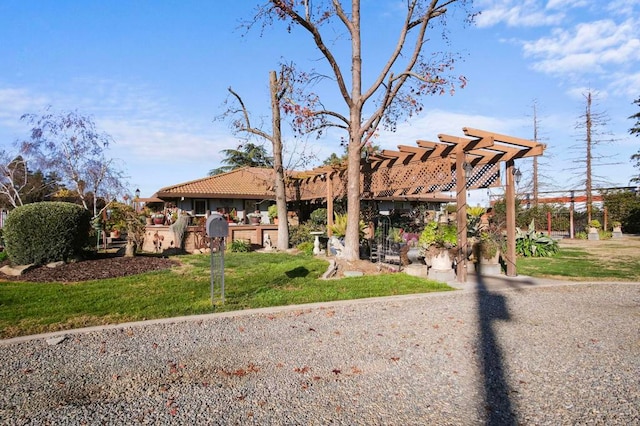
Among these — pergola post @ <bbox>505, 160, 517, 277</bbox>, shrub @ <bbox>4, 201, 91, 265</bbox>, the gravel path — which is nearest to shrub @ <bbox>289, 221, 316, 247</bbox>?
pergola post @ <bbox>505, 160, 517, 277</bbox>

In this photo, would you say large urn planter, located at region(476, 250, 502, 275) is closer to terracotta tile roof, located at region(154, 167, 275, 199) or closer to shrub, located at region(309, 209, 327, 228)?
shrub, located at region(309, 209, 327, 228)

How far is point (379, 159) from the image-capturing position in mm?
12141

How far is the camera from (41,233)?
9.23 meters

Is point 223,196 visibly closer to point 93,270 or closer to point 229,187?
point 229,187

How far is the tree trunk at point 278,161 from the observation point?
52.8 ft

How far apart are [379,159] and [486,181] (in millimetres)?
3180

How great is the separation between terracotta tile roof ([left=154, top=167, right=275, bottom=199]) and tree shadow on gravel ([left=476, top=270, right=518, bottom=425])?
14313 mm

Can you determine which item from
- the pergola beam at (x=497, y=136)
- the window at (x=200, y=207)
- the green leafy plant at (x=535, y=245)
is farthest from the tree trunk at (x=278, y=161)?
the pergola beam at (x=497, y=136)

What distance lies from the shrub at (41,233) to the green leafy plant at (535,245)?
13879mm

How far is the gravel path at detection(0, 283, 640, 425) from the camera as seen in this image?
2887 millimetres

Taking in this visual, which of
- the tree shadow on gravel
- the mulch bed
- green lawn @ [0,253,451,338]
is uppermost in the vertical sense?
the mulch bed

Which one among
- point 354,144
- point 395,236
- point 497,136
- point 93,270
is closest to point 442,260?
point 497,136

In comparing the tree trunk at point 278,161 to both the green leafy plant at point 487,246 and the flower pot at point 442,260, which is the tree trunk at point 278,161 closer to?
the green leafy plant at point 487,246

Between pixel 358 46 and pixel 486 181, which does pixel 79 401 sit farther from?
pixel 358 46
